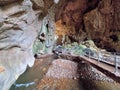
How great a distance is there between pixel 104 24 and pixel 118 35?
2486mm

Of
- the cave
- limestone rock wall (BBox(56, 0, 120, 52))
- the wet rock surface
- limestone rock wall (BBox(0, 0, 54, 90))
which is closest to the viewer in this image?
limestone rock wall (BBox(0, 0, 54, 90))

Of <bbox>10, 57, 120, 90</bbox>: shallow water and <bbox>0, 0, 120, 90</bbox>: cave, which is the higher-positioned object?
<bbox>0, 0, 120, 90</bbox>: cave

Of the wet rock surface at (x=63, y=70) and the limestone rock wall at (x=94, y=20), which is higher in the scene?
the limestone rock wall at (x=94, y=20)

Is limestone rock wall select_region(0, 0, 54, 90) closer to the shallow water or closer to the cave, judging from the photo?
the cave

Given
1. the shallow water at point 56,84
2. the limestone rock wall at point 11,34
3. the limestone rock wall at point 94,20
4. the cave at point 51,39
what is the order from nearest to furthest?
the limestone rock wall at point 11,34, the cave at point 51,39, the shallow water at point 56,84, the limestone rock wall at point 94,20

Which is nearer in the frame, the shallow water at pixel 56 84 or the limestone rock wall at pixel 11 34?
the limestone rock wall at pixel 11 34

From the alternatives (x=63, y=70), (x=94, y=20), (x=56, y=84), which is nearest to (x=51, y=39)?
(x=94, y=20)

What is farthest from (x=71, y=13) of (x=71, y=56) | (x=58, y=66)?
(x=58, y=66)

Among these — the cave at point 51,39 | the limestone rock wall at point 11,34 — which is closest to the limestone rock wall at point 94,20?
the cave at point 51,39

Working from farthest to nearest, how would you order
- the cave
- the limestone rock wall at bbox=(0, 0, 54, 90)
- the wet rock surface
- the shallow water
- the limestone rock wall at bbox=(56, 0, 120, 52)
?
the limestone rock wall at bbox=(56, 0, 120, 52), the wet rock surface, the shallow water, the cave, the limestone rock wall at bbox=(0, 0, 54, 90)

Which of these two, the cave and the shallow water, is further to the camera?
the shallow water

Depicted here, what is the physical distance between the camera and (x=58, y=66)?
14102mm

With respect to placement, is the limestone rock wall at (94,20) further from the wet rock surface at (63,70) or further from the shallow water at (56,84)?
the shallow water at (56,84)

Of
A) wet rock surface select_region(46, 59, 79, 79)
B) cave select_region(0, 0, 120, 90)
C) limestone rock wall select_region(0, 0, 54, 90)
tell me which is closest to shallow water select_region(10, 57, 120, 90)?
cave select_region(0, 0, 120, 90)
